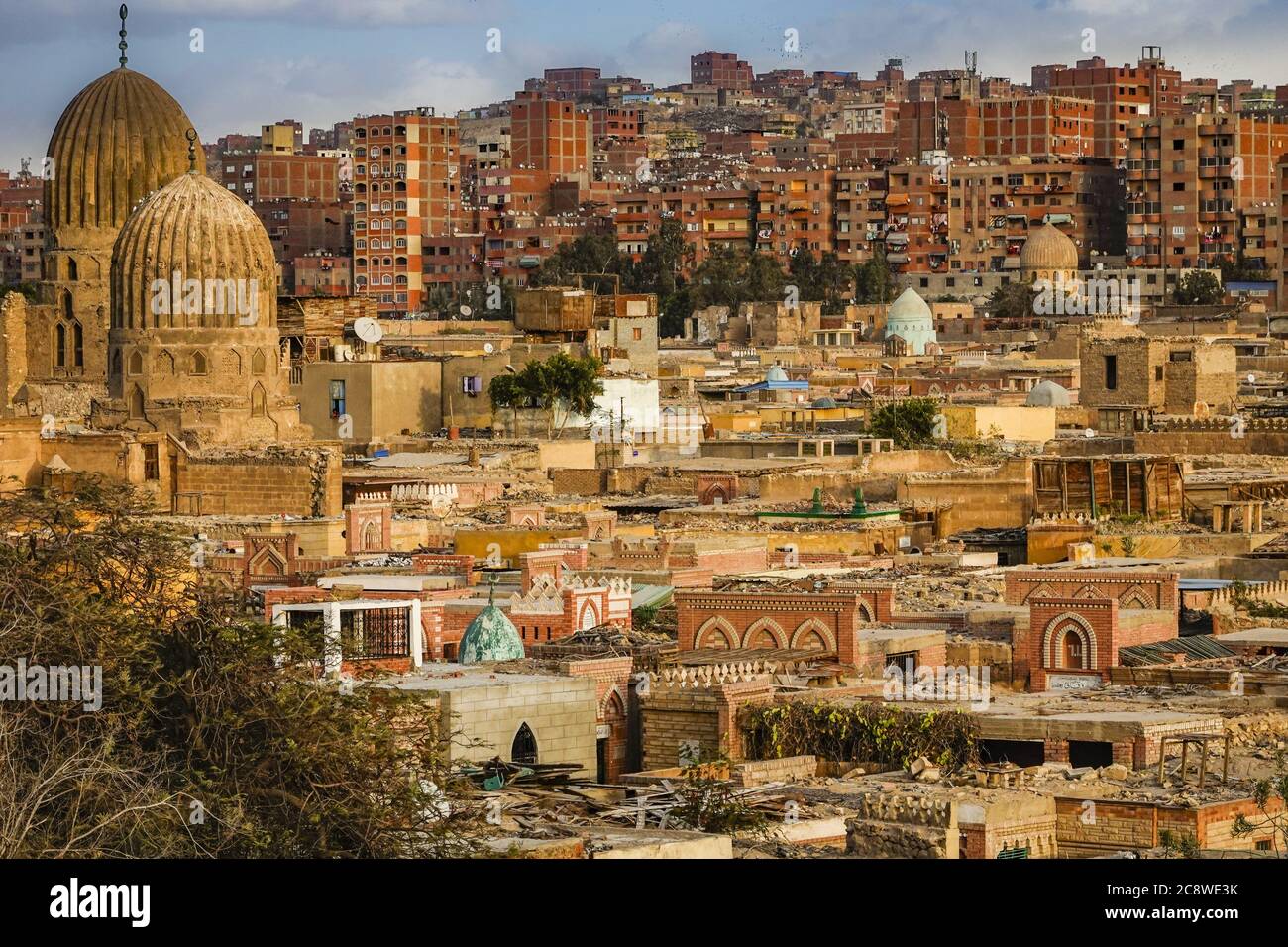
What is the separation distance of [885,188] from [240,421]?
241 ft

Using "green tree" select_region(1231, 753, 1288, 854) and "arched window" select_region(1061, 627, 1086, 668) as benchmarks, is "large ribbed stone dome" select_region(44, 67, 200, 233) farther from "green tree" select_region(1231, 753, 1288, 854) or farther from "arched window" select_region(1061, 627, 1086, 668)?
"green tree" select_region(1231, 753, 1288, 854)

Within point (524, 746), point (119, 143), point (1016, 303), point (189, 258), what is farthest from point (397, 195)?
point (524, 746)

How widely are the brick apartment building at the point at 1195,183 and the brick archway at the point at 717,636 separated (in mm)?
78365

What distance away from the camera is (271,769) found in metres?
14.4

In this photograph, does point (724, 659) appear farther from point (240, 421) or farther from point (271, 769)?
point (240, 421)

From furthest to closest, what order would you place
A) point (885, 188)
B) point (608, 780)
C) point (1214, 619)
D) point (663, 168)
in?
point (663, 168) < point (885, 188) < point (1214, 619) < point (608, 780)

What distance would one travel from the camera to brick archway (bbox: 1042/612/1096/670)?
22.3 m

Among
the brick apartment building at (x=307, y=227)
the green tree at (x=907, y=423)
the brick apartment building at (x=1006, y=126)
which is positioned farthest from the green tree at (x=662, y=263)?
the green tree at (x=907, y=423)

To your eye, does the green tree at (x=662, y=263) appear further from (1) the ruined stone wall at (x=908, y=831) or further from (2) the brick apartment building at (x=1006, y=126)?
(1) the ruined stone wall at (x=908, y=831)

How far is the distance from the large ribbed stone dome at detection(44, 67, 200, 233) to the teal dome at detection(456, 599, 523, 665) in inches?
1015

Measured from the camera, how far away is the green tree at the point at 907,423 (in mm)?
46781

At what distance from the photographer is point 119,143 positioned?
46.5 m

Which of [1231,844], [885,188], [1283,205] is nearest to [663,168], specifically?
[885,188]

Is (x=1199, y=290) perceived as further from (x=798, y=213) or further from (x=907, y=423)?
(x=907, y=423)
